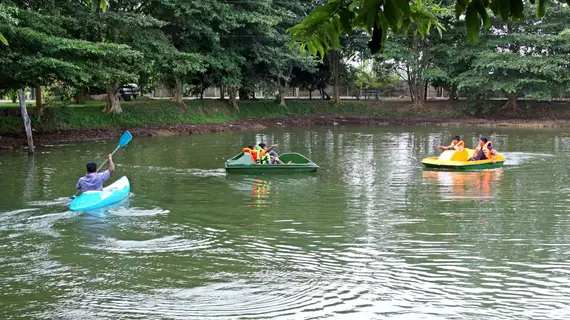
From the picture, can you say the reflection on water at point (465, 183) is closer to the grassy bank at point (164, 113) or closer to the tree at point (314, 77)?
the grassy bank at point (164, 113)

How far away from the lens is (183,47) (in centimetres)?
3103

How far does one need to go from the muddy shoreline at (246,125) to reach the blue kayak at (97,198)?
11.8 metres

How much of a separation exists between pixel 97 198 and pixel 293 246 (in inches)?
180

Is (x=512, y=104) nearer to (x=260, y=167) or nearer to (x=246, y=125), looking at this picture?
(x=246, y=125)

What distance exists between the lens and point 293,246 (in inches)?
360

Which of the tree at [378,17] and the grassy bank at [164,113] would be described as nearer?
the tree at [378,17]

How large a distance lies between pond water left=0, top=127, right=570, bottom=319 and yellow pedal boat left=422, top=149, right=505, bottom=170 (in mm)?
374

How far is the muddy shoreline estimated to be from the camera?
24275 millimetres

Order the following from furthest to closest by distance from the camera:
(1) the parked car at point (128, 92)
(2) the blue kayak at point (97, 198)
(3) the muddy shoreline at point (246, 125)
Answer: (1) the parked car at point (128, 92)
(3) the muddy shoreline at point (246, 125)
(2) the blue kayak at point (97, 198)

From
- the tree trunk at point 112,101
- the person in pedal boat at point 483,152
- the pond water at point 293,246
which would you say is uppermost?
the tree trunk at point 112,101

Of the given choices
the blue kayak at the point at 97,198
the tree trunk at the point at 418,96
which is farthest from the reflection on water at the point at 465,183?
the tree trunk at the point at 418,96

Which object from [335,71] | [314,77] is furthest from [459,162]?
[314,77]

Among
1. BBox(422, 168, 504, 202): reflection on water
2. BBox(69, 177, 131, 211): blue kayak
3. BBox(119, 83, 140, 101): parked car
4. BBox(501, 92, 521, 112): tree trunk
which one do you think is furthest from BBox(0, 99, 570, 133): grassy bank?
BBox(422, 168, 504, 202): reflection on water

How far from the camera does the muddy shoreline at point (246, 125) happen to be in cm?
2427
